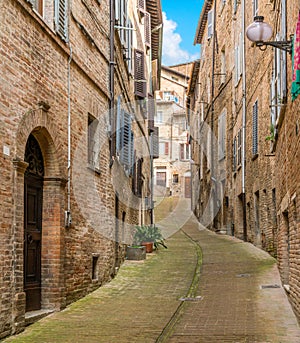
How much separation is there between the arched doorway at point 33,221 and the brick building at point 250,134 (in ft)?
13.8

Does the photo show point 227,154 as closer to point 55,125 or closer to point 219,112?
point 219,112

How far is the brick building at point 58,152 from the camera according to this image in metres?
8.10

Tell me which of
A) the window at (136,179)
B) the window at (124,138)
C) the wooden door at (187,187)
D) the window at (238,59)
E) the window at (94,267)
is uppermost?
the window at (238,59)

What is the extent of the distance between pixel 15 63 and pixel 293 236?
505 centimetres

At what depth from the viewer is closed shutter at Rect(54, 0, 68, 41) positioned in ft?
33.0

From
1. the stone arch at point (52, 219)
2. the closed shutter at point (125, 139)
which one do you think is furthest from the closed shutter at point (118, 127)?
the stone arch at point (52, 219)

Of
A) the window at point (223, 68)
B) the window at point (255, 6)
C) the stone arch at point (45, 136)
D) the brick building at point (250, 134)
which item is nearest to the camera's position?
the stone arch at point (45, 136)

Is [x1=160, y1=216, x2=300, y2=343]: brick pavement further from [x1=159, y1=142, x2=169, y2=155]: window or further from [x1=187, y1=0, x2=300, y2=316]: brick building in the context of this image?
[x1=159, y1=142, x2=169, y2=155]: window

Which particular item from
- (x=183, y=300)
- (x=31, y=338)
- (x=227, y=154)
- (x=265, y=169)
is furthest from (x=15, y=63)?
(x=227, y=154)

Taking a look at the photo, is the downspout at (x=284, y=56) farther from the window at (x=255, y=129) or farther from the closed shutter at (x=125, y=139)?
the window at (x=255, y=129)

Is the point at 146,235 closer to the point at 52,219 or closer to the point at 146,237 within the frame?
the point at 146,237

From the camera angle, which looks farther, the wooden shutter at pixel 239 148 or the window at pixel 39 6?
the wooden shutter at pixel 239 148

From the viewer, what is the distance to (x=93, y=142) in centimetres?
1279

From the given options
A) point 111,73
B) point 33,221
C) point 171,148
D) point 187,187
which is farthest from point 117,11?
point 171,148
